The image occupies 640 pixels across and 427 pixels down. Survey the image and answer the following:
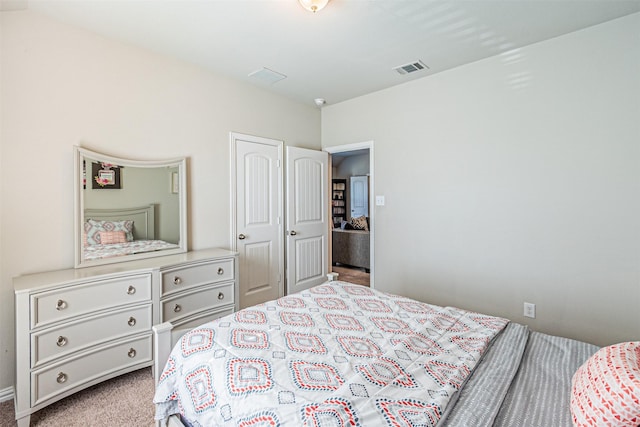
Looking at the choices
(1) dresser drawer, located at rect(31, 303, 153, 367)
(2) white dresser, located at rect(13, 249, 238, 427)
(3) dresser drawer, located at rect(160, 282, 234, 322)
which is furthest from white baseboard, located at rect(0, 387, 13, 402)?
(3) dresser drawer, located at rect(160, 282, 234, 322)

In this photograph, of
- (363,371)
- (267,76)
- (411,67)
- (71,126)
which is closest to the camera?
(363,371)

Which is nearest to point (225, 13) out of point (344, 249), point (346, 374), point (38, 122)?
point (38, 122)

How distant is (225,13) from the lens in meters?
2.16

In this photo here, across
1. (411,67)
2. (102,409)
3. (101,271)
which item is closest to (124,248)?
→ (101,271)

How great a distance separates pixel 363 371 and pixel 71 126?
263 centimetres

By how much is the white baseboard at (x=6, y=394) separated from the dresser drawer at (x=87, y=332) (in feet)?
2.00

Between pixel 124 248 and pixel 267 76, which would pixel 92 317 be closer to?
pixel 124 248

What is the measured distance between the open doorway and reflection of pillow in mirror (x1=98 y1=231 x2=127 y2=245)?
12.1ft

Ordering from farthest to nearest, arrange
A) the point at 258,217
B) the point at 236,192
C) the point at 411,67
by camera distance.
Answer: the point at 258,217 < the point at 236,192 < the point at 411,67

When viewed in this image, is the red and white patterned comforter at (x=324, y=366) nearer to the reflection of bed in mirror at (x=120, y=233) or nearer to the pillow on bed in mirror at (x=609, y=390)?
the pillow on bed in mirror at (x=609, y=390)

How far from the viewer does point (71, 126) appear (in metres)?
2.29

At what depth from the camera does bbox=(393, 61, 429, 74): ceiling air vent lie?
2.97m

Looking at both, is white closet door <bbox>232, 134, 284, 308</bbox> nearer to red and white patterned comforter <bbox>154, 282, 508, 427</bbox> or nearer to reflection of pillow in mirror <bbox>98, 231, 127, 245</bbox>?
reflection of pillow in mirror <bbox>98, 231, 127, 245</bbox>

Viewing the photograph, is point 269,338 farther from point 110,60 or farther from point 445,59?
point 445,59
